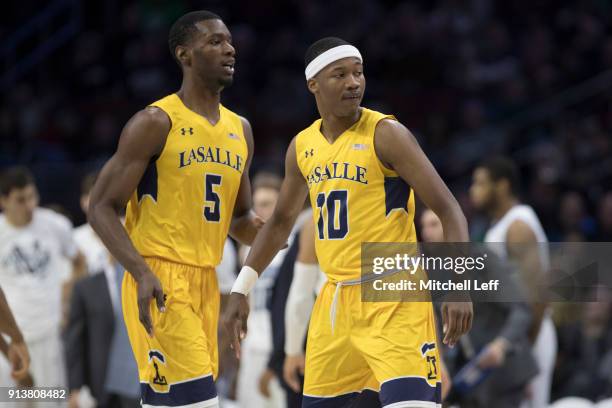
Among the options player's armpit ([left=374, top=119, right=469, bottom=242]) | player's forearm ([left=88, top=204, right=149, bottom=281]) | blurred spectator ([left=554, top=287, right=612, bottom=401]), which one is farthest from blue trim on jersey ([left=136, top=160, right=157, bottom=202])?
blurred spectator ([left=554, top=287, right=612, bottom=401])

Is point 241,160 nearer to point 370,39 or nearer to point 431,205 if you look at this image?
point 431,205

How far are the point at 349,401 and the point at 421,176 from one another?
1133 millimetres

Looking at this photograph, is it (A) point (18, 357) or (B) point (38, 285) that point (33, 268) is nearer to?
(B) point (38, 285)

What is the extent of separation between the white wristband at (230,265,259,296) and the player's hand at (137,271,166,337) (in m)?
0.45

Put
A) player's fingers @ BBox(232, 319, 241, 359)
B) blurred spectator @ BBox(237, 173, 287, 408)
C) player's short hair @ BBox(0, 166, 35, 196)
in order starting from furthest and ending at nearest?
player's short hair @ BBox(0, 166, 35, 196), blurred spectator @ BBox(237, 173, 287, 408), player's fingers @ BBox(232, 319, 241, 359)

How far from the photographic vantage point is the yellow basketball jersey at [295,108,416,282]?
5301 mm

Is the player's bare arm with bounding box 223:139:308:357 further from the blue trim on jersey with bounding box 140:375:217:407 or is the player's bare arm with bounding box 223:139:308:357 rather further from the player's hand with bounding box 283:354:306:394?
the player's hand with bounding box 283:354:306:394

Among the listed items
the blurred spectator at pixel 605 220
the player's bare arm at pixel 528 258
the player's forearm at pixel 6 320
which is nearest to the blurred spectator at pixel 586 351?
the blurred spectator at pixel 605 220

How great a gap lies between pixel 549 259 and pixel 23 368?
474 centimetres

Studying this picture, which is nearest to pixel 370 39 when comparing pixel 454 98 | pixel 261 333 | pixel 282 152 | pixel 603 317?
pixel 454 98

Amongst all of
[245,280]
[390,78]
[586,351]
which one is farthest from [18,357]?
[390,78]

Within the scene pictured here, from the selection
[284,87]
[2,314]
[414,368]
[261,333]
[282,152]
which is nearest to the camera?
[414,368]

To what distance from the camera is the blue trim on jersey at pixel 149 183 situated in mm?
5594

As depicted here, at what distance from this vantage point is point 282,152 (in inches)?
577
